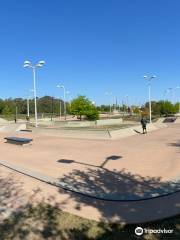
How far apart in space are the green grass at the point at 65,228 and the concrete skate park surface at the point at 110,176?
0.34 meters

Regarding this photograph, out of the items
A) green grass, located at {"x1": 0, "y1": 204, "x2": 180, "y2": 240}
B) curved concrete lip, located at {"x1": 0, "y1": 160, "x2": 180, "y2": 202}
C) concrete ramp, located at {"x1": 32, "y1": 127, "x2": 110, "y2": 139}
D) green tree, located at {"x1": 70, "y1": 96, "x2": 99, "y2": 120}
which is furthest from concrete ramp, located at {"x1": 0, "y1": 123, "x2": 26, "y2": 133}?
green grass, located at {"x1": 0, "y1": 204, "x2": 180, "y2": 240}

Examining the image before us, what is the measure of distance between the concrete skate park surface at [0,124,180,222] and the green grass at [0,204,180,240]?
1.11 feet

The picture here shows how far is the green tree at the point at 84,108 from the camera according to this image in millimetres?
59344

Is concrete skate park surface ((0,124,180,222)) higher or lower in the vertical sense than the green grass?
higher

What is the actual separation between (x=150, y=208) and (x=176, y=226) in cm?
110

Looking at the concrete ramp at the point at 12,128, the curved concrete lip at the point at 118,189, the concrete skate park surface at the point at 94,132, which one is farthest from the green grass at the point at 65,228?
the concrete ramp at the point at 12,128

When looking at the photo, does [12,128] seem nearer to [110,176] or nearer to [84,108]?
[110,176]

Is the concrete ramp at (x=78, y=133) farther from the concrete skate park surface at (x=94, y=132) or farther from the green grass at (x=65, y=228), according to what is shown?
the green grass at (x=65, y=228)

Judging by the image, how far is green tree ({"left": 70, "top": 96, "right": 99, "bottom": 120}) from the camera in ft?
195

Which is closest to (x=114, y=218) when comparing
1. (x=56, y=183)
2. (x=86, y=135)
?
(x=56, y=183)

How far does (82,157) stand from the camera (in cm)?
1455

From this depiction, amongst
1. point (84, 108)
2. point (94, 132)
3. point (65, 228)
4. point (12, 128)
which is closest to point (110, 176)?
point (65, 228)

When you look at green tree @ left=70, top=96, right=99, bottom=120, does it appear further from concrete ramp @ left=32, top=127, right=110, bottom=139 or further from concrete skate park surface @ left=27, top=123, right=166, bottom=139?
concrete ramp @ left=32, top=127, right=110, bottom=139

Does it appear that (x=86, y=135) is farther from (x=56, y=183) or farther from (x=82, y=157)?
(x=56, y=183)
